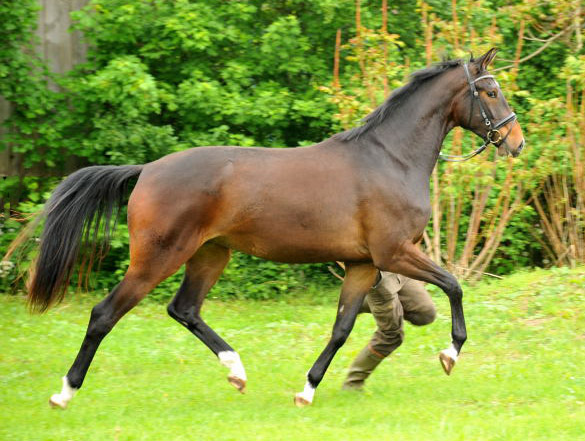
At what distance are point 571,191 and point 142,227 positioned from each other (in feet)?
19.2

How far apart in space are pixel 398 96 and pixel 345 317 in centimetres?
155

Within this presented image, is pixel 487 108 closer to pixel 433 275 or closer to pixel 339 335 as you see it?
pixel 433 275

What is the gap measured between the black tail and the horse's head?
2292 millimetres

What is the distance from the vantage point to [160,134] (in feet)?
29.8

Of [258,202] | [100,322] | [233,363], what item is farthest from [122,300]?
[258,202]

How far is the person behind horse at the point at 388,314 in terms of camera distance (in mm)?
5793

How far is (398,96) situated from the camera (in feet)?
19.4

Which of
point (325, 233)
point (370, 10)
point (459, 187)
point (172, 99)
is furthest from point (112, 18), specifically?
point (325, 233)

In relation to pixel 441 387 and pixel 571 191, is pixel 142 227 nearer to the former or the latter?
pixel 441 387

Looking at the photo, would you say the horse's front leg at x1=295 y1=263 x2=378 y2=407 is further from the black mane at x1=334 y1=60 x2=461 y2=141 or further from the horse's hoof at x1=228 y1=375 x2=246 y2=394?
the black mane at x1=334 y1=60 x2=461 y2=141

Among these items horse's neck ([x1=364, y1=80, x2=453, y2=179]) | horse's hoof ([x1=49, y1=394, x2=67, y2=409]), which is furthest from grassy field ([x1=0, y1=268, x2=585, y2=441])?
horse's neck ([x1=364, y1=80, x2=453, y2=179])

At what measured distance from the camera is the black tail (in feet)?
18.8

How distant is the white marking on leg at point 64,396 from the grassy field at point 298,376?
0.24 ft

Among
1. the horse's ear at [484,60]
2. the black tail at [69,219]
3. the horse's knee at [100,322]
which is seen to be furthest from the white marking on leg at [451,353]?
the black tail at [69,219]
